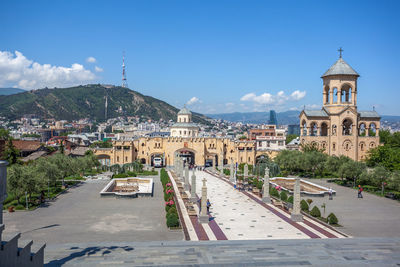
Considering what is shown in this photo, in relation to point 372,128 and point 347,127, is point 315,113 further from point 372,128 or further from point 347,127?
point 372,128

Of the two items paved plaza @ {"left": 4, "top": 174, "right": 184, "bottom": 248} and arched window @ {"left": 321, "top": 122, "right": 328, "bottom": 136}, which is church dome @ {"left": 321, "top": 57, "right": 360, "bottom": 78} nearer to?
arched window @ {"left": 321, "top": 122, "right": 328, "bottom": 136}

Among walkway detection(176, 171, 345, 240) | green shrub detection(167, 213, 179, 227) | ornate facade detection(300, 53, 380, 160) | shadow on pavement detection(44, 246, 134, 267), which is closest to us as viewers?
shadow on pavement detection(44, 246, 134, 267)

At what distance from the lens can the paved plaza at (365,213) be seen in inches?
826

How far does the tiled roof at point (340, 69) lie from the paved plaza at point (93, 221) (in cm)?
3714

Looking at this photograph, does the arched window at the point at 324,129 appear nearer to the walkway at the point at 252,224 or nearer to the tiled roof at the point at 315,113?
the tiled roof at the point at 315,113

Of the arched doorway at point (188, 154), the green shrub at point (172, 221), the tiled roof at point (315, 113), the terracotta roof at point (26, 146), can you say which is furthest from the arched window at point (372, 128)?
the terracotta roof at point (26, 146)

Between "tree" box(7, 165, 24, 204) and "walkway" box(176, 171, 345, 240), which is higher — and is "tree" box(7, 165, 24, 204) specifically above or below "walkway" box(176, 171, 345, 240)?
above

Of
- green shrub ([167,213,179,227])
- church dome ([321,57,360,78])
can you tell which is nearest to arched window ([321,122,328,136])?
church dome ([321,57,360,78])

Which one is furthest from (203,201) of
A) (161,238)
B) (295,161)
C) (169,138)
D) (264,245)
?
(169,138)

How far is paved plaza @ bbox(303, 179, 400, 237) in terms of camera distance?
21.0 meters

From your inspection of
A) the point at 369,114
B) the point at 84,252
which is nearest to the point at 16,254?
the point at 84,252

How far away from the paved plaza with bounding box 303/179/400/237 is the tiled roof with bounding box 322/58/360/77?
25171 mm

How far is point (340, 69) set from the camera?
55.3 meters

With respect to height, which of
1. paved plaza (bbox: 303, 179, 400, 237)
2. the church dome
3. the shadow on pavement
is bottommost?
the shadow on pavement
